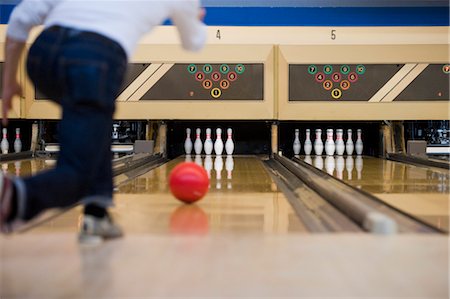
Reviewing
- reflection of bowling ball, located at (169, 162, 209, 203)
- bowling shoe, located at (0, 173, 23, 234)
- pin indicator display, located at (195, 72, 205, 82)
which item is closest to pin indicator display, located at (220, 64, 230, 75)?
pin indicator display, located at (195, 72, 205, 82)

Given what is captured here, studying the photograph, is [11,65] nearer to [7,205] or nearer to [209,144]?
[7,205]

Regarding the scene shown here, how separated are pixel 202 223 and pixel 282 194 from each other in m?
0.67

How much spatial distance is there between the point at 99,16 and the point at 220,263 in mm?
611

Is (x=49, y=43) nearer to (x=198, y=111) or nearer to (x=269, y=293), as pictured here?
(x=269, y=293)

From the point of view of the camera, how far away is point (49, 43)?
119 centimetres

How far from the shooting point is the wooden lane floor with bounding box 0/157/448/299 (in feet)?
3.03

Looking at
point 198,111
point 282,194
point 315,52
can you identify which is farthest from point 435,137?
point 282,194

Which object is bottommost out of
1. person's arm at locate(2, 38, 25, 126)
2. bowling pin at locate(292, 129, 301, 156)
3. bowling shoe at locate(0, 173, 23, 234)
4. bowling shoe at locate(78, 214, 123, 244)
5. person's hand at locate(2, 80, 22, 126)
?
bowling shoe at locate(78, 214, 123, 244)

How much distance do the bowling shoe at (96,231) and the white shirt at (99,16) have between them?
0.39 meters

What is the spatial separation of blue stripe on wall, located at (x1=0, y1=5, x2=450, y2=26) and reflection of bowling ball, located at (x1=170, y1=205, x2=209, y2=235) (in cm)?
329

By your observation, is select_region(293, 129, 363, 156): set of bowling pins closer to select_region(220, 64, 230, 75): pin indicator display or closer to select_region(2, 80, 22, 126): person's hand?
select_region(220, 64, 230, 75): pin indicator display

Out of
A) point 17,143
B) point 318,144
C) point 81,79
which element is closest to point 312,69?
point 318,144

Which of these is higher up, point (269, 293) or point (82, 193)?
point (82, 193)

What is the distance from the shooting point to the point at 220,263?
104cm
